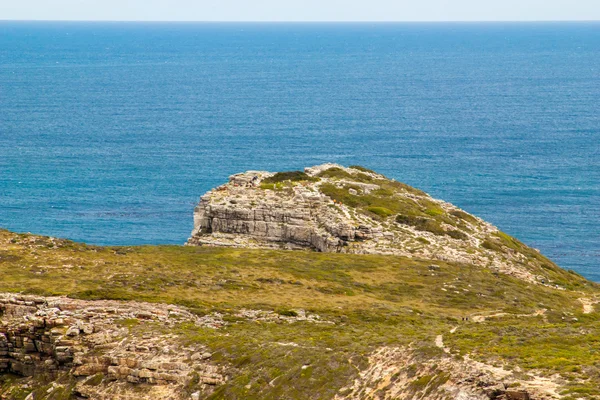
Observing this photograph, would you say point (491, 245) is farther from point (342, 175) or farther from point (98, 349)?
point (98, 349)

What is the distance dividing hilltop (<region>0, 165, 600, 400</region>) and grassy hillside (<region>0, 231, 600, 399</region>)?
168 mm

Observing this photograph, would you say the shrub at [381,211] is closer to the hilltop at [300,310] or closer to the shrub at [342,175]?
the hilltop at [300,310]

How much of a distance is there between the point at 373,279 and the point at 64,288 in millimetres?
25219

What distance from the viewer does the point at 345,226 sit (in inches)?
3561

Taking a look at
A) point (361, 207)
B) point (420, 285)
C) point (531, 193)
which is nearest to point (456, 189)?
point (531, 193)

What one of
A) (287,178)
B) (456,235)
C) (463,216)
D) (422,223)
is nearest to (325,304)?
(422,223)

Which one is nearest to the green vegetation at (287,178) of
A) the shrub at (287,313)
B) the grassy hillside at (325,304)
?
the grassy hillside at (325,304)

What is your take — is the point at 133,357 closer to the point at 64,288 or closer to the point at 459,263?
the point at 64,288

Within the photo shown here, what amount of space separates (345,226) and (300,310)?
87.2 ft

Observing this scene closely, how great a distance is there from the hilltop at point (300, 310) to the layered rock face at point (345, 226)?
0.21 metres

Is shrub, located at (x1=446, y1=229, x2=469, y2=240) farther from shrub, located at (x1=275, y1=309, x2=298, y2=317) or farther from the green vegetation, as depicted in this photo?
shrub, located at (x1=275, y1=309, x2=298, y2=317)

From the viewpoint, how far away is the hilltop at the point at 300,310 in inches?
1923

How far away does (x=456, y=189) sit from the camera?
607ft

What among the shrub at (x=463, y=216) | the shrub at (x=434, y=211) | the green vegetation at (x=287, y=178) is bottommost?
the shrub at (x=463, y=216)
